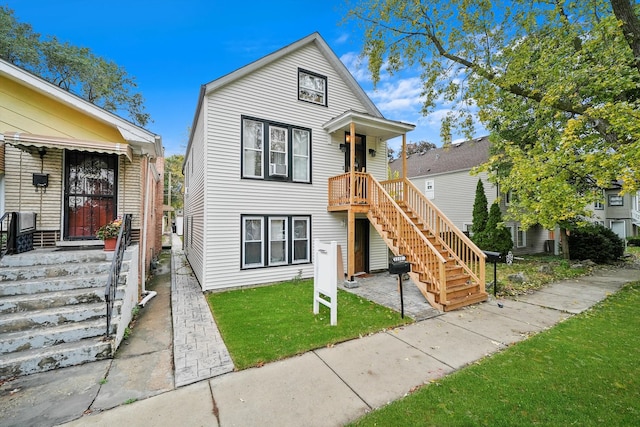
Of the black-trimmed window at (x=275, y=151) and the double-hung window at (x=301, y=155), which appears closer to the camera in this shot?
the black-trimmed window at (x=275, y=151)

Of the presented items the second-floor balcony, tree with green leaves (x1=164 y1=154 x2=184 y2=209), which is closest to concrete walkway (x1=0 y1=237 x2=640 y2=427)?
the second-floor balcony

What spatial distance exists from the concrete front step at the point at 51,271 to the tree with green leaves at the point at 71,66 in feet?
50.0

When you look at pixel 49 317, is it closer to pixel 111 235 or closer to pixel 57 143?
pixel 111 235

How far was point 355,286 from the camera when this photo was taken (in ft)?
26.8

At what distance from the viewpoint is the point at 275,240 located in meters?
8.65

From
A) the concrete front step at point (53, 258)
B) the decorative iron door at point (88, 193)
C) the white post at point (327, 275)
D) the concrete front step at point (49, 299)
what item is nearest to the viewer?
the concrete front step at point (49, 299)

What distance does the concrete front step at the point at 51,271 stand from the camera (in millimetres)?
4613

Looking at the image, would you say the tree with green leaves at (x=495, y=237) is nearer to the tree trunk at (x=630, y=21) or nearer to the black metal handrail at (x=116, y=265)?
the tree trunk at (x=630, y=21)

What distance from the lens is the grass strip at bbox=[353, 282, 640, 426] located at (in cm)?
275

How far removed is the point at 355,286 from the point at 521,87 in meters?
7.79

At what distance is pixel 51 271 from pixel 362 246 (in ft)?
28.5

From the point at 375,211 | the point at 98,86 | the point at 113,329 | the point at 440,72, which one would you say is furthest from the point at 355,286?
the point at 98,86

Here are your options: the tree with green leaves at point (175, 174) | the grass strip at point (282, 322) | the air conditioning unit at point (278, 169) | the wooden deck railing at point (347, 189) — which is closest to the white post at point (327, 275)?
the grass strip at point (282, 322)

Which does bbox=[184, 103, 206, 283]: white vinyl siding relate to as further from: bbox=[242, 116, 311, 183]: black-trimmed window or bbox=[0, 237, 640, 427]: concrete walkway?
bbox=[0, 237, 640, 427]: concrete walkway
